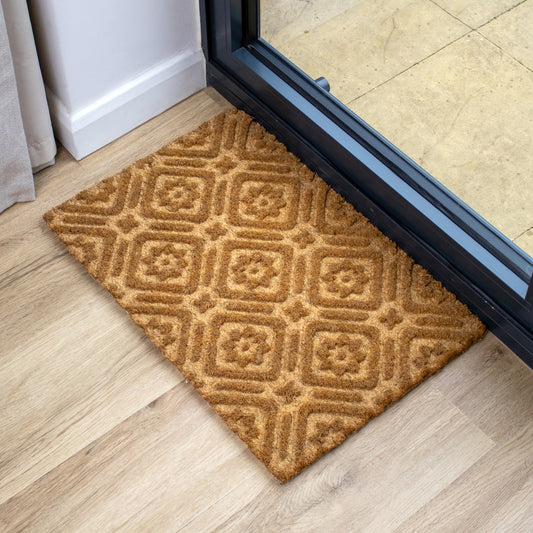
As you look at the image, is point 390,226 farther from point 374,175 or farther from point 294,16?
point 294,16

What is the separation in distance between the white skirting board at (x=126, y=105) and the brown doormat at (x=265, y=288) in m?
0.10

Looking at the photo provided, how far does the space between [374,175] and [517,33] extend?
0.41m

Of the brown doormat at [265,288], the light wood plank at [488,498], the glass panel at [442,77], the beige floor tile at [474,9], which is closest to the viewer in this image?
the light wood plank at [488,498]

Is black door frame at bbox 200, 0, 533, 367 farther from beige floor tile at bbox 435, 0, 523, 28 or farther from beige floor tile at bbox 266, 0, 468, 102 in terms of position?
beige floor tile at bbox 435, 0, 523, 28

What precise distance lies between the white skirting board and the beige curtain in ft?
0.15

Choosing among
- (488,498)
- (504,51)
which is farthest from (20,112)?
(488,498)

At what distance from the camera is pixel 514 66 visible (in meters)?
1.48

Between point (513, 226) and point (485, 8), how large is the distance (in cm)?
48

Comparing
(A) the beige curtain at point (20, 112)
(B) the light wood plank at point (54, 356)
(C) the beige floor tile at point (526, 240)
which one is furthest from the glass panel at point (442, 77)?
(B) the light wood plank at point (54, 356)

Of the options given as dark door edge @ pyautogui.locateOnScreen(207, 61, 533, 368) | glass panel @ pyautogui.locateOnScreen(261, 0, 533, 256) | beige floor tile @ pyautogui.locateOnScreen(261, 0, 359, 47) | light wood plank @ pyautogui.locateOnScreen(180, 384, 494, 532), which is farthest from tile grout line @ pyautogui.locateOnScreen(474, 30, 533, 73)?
light wood plank @ pyautogui.locateOnScreen(180, 384, 494, 532)

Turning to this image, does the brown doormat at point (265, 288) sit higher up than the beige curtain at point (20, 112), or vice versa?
the beige curtain at point (20, 112)

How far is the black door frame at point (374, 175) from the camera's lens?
4.32 feet

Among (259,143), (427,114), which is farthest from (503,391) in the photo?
(259,143)

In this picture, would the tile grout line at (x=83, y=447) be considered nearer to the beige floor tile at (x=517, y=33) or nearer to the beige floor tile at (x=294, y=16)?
the beige floor tile at (x=294, y=16)
